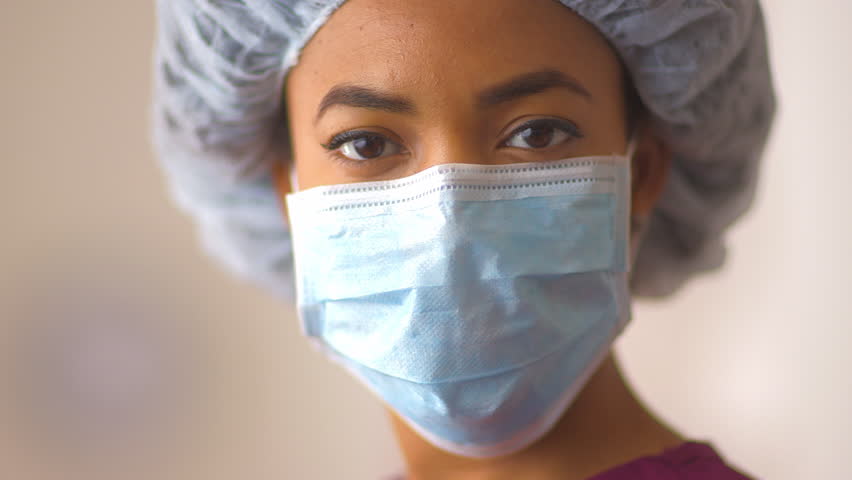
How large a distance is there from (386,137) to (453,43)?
0.60 feet

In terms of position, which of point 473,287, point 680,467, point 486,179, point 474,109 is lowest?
point 680,467

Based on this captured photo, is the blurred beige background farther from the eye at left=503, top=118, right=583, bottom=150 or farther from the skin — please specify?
the eye at left=503, top=118, right=583, bottom=150

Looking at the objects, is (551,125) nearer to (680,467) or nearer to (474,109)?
(474,109)

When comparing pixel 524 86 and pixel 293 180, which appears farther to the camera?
pixel 293 180

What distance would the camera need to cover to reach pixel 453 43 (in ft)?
3.98

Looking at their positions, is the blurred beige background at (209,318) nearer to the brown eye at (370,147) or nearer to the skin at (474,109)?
the skin at (474,109)

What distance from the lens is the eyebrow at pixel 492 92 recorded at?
4.00 feet

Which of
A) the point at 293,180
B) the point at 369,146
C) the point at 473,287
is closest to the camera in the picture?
the point at 473,287

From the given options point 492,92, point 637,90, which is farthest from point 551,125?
point 637,90

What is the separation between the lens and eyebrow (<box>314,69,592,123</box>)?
48.0 inches

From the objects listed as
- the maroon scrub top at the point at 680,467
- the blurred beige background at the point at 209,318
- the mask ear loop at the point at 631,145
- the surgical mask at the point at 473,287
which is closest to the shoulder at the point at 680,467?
the maroon scrub top at the point at 680,467

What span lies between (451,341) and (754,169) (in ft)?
2.83

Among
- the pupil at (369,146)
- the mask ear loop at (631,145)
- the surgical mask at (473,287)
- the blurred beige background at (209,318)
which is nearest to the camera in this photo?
the surgical mask at (473,287)

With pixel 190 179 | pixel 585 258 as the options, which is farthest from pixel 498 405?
pixel 190 179
